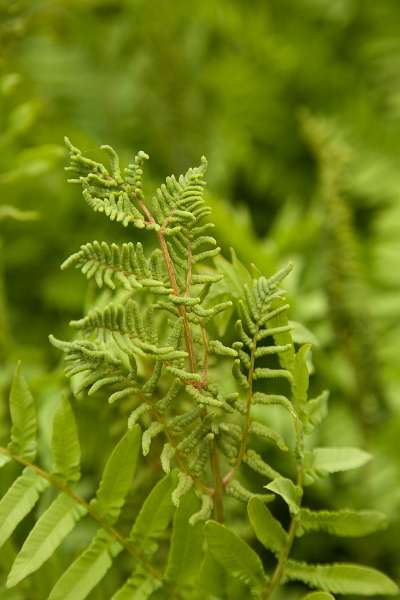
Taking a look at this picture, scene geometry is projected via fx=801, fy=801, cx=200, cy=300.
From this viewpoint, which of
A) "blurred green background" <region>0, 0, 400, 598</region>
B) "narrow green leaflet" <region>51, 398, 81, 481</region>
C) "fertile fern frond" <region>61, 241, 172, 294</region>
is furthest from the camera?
"blurred green background" <region>0, 0, 400, 598</region>

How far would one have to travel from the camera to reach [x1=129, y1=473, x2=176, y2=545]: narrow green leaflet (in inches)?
27.0

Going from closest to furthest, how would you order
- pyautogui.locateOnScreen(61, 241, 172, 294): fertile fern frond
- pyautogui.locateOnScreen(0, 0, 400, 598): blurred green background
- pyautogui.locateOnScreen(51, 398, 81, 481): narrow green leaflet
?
pyautogui.locateOnScreen(61, 241, 172, 294): fertile fern frond < pyautogui.locateOnScreen(51, 398, 81, 481): narrow green leaflet < pyautogui.locateOnScreen(0, 0, 400, 598): blurred green background

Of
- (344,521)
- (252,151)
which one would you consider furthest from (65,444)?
(252,151)

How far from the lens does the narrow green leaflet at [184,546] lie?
0.69 meters

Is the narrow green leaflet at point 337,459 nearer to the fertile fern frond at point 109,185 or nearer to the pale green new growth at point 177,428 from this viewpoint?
the pale green new growth at point 177,428

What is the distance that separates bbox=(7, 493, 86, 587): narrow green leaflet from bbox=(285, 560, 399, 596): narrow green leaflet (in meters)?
0.20

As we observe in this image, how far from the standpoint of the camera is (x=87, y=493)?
1.08 metres

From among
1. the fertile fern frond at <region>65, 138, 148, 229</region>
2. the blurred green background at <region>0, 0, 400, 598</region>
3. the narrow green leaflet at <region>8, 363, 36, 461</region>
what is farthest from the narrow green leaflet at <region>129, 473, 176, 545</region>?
the blurred green background at <region>0, 0, 400, 598</region>

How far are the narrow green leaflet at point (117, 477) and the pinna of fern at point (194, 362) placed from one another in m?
0.03

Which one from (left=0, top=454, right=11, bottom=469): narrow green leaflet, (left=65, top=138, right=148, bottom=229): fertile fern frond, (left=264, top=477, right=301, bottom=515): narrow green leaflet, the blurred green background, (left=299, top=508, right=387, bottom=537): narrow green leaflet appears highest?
the blurred green background

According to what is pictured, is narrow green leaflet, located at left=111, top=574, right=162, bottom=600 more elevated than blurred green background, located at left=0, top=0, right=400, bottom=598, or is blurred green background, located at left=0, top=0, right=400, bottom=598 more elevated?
blurred green background, located at left=0, top=0, right=400, bottom=598

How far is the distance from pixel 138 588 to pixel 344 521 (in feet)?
0.63

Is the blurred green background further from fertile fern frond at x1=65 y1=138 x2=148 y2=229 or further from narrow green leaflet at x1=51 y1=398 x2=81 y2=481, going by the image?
fertile fern frond at x1=65 y1=138 x2=148 y2=229

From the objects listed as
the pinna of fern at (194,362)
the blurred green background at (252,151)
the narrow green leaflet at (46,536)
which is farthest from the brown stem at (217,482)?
the blurred green background at (252,151)
